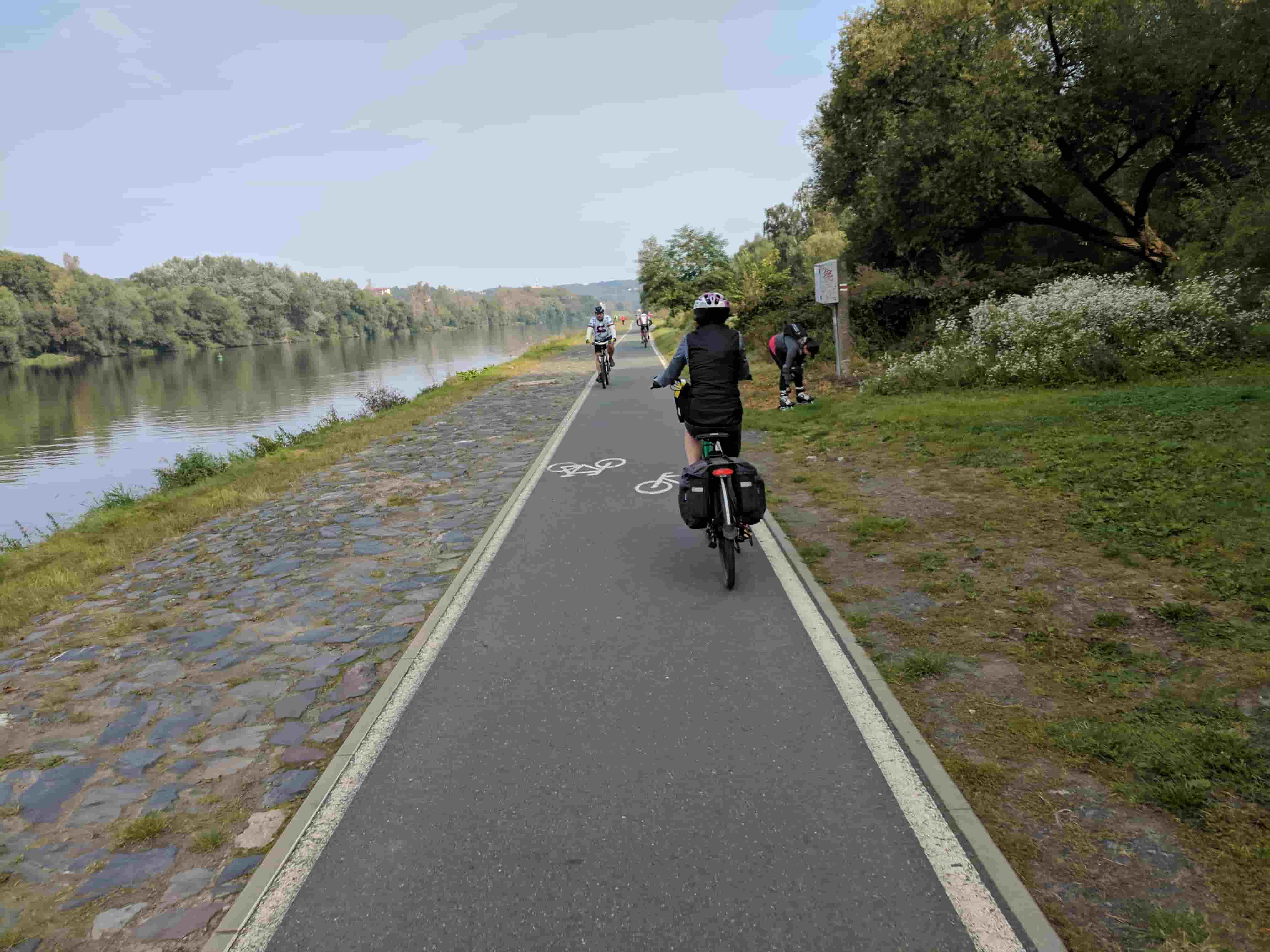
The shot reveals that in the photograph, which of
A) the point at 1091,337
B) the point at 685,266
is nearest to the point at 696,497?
the point at 1091,337

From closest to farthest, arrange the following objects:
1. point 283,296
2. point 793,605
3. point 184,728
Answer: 1. point 184,728
2. point 793,605
3. point 283,296

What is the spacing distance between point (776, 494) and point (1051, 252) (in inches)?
950

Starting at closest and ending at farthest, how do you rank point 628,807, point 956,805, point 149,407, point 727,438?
point 956,805
point 628,807
point 727,438
point 149,407

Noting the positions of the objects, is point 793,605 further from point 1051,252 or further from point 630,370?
point 1051,252

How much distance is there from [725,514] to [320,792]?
3.41 metres

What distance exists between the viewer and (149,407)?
38.5 meters

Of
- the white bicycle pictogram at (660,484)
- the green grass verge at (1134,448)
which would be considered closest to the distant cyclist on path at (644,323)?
the green grass verge at (1134,448)

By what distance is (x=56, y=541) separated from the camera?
10281mm

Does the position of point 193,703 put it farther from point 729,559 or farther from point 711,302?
point 711,302

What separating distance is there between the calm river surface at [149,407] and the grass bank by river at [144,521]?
418cm

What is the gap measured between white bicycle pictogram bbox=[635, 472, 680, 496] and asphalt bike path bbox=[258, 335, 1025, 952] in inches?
140

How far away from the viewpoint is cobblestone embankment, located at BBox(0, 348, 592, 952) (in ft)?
10.6

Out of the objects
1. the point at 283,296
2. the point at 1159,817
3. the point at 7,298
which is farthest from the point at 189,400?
the point at 283,296

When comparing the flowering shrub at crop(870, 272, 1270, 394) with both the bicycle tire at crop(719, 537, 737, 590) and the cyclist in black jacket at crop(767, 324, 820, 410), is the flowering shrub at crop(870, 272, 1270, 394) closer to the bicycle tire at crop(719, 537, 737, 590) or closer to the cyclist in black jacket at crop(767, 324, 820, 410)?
the cyclist in black jacket at crop(767, 324, 820, 410)
